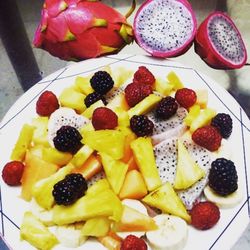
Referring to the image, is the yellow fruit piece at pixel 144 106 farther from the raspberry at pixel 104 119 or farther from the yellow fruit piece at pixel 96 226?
the yellow fruit piece at pixel 96 226

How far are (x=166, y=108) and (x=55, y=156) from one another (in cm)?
30

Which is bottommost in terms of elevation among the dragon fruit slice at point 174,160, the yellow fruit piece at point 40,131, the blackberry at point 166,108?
the dragon fruit slice at point 174,160

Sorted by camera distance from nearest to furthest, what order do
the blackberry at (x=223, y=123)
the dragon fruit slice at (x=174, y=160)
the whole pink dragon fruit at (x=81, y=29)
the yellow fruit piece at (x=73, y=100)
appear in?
the dragon fruit slice at (x=174, y=160) < the blackberry at (x=223, y=123) < the yellow fruit piece at (x=73, y=100) < the whole pink dragon fruit at (x=81, y=29)

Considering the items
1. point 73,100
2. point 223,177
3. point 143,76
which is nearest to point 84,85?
point 73,100

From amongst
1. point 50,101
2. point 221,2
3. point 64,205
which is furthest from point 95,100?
point 221,2

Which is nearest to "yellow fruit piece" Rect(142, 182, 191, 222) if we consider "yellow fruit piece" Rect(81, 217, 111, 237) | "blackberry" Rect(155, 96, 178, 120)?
"yellow fruit piece" Rect(81, 217, 111, 237)

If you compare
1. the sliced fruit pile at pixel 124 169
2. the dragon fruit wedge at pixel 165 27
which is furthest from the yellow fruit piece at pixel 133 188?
the dragon fruit wedge at pixel 165 27

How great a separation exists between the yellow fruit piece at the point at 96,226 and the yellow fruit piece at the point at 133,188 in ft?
0.26

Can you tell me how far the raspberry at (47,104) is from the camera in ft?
4.58

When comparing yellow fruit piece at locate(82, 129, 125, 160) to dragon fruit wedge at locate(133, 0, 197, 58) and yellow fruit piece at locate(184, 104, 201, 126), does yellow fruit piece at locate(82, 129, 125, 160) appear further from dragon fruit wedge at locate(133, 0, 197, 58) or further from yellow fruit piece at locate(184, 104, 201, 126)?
dragon fruit wedge at locate(133, 0, 197, 58)

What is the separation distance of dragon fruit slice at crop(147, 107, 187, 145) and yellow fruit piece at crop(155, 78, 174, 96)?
3.5 inches

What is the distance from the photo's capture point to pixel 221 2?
1.88m

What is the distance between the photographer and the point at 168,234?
1108 millimetres

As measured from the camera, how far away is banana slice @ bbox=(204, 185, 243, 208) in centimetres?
116
